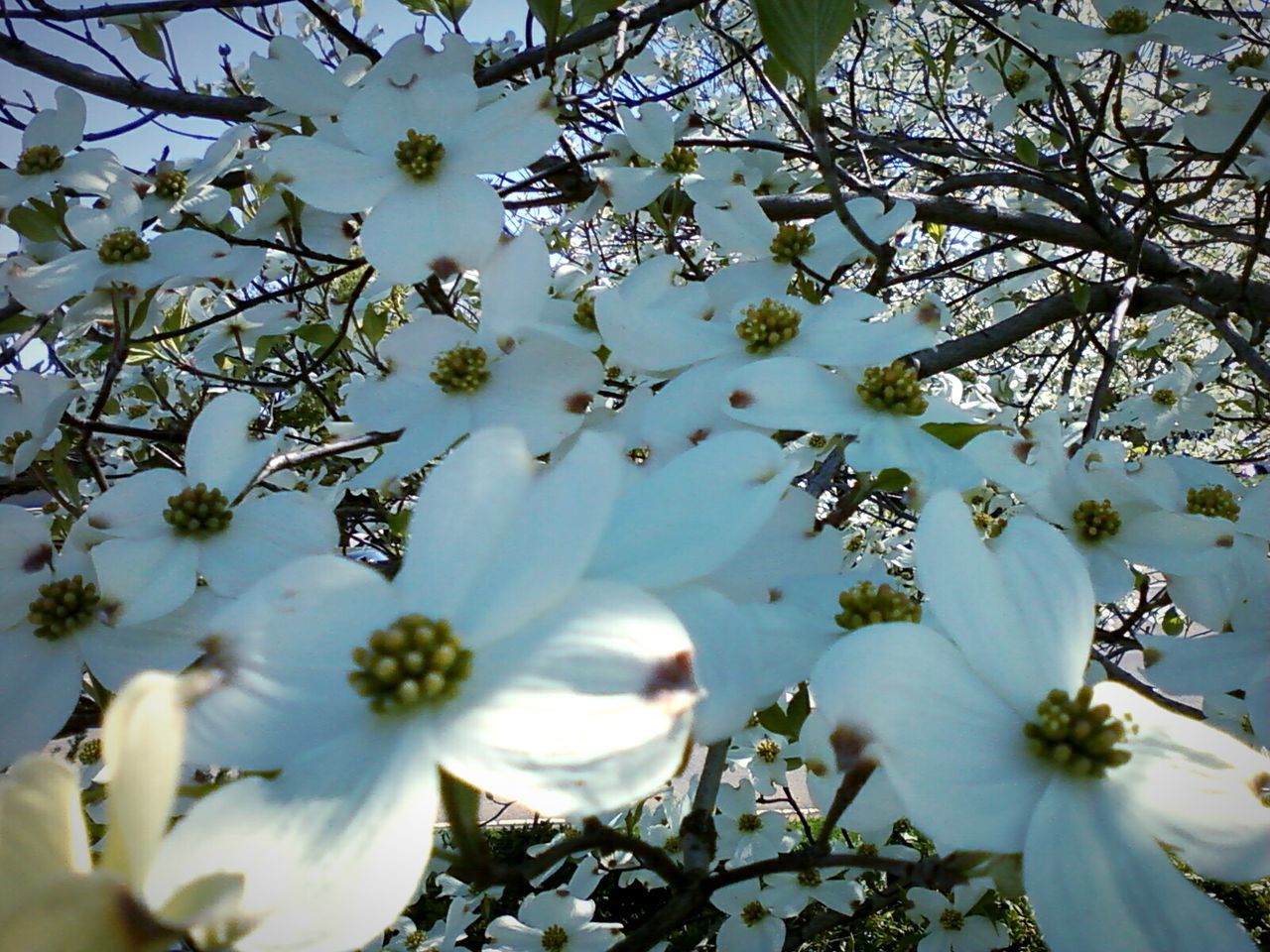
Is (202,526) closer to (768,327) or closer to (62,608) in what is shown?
(62,608)

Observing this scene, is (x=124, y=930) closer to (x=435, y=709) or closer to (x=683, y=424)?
(x=435, y=709)

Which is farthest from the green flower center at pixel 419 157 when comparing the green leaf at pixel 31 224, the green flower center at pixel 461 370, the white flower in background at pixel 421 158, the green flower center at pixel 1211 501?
the green flower center at pixel 1211 501

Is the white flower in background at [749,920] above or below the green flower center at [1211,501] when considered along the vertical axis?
below

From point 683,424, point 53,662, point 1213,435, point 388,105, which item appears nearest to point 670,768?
point 683,424

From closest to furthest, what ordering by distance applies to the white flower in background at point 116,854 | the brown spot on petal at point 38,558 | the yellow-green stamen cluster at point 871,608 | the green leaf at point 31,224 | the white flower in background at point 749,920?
the white flower in background at point 116,854 < the yellow-green stamen cluster at point 871,608 < the brown spot on petal at point 38,558 < the green leaf at point 31,224 < the white flower in background at point 749,920

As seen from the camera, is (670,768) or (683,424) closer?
(670,768)

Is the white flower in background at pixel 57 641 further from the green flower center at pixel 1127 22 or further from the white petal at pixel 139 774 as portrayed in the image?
the green flower center at pixel 1127 22

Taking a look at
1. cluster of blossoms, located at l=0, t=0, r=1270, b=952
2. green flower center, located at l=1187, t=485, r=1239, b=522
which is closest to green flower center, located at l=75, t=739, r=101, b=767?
cluster of blossoms, located at l=0, t=0, r=1270, b=952

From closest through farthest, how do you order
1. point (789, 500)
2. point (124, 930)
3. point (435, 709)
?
point (124, 930), point (435, 709), point (789, 500)
